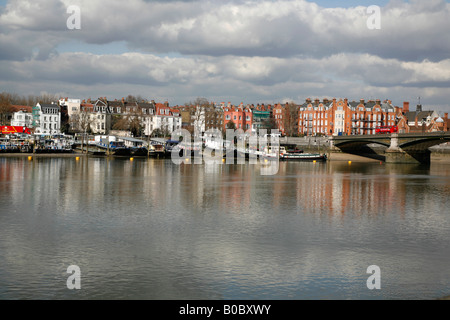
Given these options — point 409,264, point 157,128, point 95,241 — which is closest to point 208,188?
point 95,241

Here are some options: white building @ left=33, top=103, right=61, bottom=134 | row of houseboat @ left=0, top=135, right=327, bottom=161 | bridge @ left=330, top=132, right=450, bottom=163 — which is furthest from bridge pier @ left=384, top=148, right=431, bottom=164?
white building @ left=33, top=103, right=61, bottom=134

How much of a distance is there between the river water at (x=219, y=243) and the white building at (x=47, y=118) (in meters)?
111

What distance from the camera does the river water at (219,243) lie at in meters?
17.0

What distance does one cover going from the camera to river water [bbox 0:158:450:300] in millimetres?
16953

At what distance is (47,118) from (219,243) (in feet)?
452

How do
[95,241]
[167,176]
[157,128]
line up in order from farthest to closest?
[157,128] < [167,176] < [95,241]

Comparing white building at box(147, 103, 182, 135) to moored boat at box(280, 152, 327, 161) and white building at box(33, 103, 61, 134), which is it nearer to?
white building at box(33, 103, 61, 134)

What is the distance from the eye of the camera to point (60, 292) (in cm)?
1633

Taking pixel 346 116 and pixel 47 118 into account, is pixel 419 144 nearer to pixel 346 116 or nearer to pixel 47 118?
pixel 346 116

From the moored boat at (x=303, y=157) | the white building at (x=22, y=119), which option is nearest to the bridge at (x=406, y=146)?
the moored boat at (x=303, y=157)

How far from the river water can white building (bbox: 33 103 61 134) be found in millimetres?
111136

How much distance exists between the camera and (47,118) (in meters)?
150

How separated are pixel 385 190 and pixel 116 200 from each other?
24.6 m
